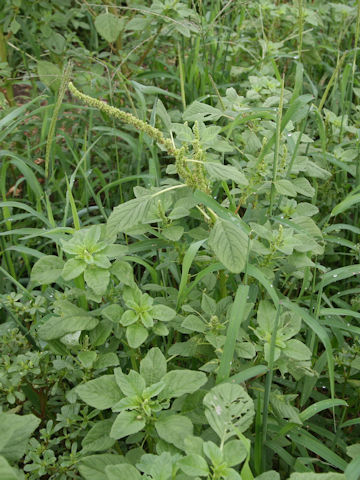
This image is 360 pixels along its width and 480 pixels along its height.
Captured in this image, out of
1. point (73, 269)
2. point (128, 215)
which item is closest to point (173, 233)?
point (128, 215)

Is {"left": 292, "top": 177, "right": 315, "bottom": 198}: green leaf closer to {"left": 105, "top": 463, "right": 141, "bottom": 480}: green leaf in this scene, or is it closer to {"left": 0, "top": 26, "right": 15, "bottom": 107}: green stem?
{"left": 105, "top": 463, "right": 141, "bottom": 480}: green leaf

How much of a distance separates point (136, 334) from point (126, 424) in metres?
0.23

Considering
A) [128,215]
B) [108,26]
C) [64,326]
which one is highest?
[108,26]

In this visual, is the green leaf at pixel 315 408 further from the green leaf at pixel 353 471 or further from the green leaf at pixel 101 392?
the green leaf at pixel 101 392

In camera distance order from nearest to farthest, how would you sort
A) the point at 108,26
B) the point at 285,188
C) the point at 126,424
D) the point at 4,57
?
the point at 126,424
the point at 285,188
the point at 108,26
the point at 4,57

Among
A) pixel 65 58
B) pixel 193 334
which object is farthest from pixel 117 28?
pixel 193 334

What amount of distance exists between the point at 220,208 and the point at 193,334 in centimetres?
38

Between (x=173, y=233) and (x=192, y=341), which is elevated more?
(x=173, y=233)

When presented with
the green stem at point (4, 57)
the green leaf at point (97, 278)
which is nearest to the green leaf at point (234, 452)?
the green leaf at point (97, 278)

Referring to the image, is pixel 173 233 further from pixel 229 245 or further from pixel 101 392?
pixel 101 392

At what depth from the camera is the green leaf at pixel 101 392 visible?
44.9 inches

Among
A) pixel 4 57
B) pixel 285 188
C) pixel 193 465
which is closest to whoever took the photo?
pixel 193 465

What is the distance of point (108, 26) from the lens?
7.43 ft

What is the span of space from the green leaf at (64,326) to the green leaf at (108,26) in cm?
142
